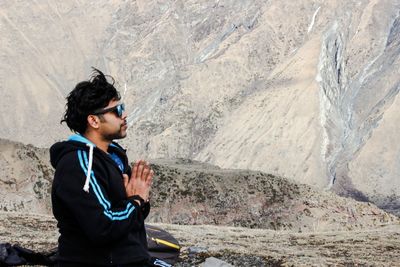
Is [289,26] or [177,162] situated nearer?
[177,162]

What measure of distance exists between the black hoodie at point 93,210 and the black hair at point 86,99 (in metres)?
0.16

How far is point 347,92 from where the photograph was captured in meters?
168

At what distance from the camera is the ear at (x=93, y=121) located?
5.23 meters

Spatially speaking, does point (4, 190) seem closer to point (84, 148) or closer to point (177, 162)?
point (177, 162)

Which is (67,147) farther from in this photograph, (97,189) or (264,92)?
(264,92)

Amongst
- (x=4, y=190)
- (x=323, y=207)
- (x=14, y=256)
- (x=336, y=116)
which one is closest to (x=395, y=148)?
(x=336, y=116)

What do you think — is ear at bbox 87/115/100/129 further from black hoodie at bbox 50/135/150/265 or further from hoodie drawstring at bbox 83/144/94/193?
hoodie drawstring at bbox 83/144/94/193

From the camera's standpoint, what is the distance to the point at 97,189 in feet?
15.9

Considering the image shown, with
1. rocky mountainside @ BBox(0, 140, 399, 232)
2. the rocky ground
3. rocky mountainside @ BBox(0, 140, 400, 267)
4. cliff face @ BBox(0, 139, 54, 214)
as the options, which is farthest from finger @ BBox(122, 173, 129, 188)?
rocky mountainside @ BBox(0, 140, 399, 232)

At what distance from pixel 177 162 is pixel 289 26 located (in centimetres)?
10651

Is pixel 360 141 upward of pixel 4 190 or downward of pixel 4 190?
downward

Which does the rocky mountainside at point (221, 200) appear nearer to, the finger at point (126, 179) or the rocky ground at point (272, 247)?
the rocky ground at point (272, 247)

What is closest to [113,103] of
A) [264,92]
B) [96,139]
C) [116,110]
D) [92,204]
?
[116,110]

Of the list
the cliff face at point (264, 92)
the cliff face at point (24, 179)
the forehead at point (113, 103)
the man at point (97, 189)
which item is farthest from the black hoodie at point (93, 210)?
the cliff face at point (264, 92)
